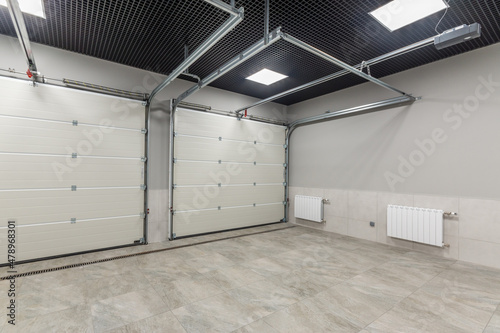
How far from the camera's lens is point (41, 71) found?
3.94m

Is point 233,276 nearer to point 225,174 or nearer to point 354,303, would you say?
point 354,303

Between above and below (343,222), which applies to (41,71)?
above

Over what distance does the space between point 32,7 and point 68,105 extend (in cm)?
142

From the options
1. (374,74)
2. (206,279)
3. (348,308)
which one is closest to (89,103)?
(206,279)

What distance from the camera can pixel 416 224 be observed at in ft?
14.4

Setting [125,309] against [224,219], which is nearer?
[125,309]

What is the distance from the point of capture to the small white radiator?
6016mm

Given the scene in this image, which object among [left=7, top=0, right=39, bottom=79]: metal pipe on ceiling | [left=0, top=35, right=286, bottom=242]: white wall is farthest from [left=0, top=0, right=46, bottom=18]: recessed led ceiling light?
[left=0, top=35, right=286, bottom=242]: white wall

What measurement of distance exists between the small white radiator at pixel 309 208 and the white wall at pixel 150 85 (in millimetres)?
2954

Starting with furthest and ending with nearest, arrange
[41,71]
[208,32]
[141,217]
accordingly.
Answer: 1. [141,217]
2. [41,71]
3. [208,32]

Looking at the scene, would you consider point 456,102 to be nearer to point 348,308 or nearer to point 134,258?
point 348,308

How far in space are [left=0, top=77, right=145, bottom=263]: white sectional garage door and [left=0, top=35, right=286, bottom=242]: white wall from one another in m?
0.26

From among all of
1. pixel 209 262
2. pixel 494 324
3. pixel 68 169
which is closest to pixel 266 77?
pixel 209 262

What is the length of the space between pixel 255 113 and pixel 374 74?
2876mm
